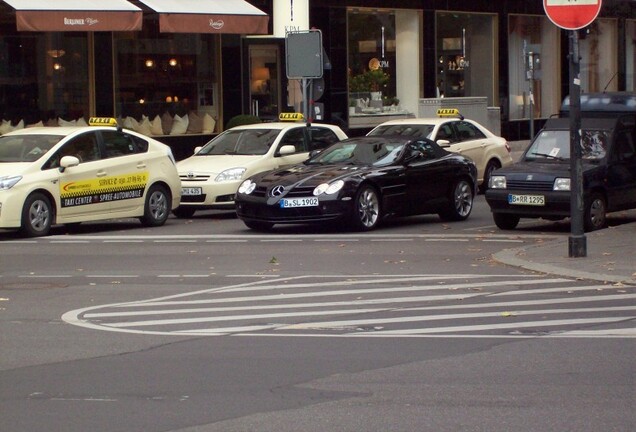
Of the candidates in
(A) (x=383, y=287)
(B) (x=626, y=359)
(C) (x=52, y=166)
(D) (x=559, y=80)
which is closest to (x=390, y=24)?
(D) (x=559, y=80)

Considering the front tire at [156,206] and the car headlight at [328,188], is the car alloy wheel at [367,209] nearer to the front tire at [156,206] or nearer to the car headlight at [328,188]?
the car headlight at [328,188]

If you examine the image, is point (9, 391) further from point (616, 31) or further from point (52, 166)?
point (616, 31)

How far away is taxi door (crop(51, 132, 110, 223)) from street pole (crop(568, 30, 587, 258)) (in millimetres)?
7533

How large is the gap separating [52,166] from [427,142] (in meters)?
5.82

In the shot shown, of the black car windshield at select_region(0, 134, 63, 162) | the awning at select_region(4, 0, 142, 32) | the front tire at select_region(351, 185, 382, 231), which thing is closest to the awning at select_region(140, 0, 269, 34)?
the awning at select_region(4, 0, 142, 32)

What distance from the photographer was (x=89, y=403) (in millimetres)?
7582

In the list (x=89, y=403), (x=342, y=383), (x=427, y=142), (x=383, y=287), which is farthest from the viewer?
(x=427, y=142)

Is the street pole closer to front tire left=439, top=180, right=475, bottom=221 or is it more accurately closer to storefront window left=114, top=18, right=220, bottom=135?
front tire left=439, top=180, right=475, bottom=221

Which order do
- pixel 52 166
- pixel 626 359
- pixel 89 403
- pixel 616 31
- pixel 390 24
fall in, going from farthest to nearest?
pixel 616 31
pixel 390 24
pixel 52 166
pixel 626 359
pixel 89 403

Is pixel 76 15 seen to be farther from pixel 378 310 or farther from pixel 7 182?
pixel 378 310

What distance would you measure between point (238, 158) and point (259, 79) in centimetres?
1142

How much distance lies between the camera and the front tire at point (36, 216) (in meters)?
18.2

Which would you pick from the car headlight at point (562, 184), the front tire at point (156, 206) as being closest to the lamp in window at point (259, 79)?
the front tire at point (156, 206)

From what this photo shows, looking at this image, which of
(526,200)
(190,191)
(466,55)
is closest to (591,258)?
(526,200)
